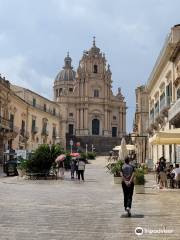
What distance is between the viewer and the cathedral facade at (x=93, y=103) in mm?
84625

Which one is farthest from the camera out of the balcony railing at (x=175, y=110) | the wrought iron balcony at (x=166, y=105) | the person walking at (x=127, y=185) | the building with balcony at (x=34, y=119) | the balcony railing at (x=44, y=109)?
the balcony railing at (x=44, y=109)

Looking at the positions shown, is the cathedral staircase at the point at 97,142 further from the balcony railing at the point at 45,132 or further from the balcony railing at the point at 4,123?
the balcony railing at the point at 4,123

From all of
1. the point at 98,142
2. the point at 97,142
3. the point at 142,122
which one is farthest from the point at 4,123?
the point at 98,142

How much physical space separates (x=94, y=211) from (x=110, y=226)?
2206 millimetres

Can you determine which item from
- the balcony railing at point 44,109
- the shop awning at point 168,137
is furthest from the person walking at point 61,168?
the balcony railing at point 44,109

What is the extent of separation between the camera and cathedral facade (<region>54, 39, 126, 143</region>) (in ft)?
278

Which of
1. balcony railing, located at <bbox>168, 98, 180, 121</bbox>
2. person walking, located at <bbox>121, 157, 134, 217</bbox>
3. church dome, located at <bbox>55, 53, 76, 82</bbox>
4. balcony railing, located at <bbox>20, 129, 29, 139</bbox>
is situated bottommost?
person walking, located at <bbox>121, 157, 134, 217</bbox>

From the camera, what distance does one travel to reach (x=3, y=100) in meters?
45.1

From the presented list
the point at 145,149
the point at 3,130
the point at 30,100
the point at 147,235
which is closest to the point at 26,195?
the point at 147,235

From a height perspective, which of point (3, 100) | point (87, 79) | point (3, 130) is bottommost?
point (3, 130)

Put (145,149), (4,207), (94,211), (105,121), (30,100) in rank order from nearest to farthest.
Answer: (94,211) → (4,207) → (145,149) → (30,100) → (105,121)

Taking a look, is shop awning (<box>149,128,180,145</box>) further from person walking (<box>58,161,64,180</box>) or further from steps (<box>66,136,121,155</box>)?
steps (<box>66,136,121,155</box>)

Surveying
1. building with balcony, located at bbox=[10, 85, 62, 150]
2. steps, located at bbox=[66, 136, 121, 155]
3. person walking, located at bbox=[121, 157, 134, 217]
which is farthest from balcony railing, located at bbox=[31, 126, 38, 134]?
person walking, located at bbox=[121, 157, 134, 217]

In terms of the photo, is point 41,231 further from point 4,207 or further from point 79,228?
point 4,207
